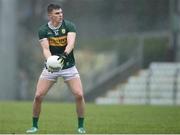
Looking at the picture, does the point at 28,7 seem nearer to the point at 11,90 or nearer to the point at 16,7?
the point at 16,7

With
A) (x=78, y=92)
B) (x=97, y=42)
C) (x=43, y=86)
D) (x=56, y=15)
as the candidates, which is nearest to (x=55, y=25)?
(x=56, y=15)

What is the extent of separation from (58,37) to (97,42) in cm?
2043

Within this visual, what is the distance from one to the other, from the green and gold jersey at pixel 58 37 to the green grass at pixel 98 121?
153cm

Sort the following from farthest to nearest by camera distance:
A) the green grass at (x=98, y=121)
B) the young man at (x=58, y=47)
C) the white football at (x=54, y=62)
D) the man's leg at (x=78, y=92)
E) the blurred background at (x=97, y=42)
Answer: the blurred background at (x=97, y=42)
the green grass at (x=98, y=121)
the man's leg at (x=78, y=92)
the young man at (x=58, y=47)
the white football at (x=54, y=62)

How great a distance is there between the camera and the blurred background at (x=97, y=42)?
33219 millimetres

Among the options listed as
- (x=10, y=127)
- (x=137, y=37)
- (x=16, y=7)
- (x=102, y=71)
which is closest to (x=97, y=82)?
(x=102, y=71)

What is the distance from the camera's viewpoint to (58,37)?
44.4 feet

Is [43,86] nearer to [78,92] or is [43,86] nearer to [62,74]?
[62,74]

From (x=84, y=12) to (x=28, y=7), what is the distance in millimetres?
2452

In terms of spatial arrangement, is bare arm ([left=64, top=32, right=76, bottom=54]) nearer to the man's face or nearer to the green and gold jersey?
the green and gold jersey

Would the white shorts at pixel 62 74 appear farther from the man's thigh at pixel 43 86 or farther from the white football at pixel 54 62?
the white football at pixel 54 62

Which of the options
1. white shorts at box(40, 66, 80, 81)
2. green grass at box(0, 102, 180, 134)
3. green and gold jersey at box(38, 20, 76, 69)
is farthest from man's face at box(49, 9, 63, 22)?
green grass at box(0, 102, 180, 134)

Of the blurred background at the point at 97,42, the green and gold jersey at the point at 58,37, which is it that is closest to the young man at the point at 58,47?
the green and gold jersey at the point at 58,37

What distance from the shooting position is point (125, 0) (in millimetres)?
33562
